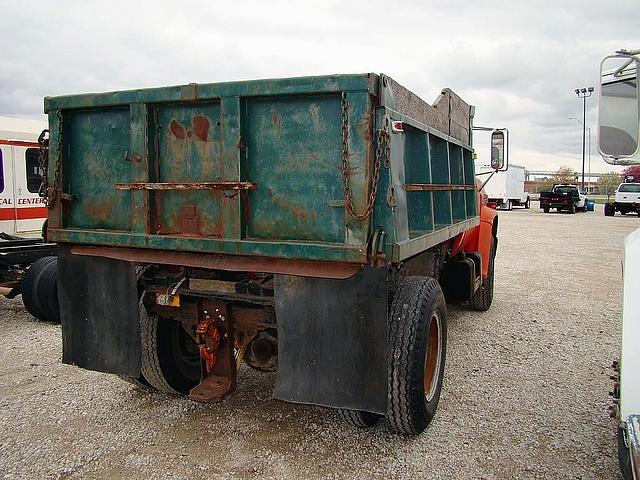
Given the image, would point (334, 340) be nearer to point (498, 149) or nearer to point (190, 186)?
point (190, 186)

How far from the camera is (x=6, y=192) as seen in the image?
900cm

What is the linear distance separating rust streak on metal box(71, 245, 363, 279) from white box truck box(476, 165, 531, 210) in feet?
111

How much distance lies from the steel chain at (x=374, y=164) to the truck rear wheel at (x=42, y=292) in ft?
→ 16.4

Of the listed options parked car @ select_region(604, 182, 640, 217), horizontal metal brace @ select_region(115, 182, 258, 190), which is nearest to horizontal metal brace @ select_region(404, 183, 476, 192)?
horizontal metal brace @ select_region(115, 182, 258, 190)

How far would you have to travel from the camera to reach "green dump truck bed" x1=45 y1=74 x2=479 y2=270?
10.7ft

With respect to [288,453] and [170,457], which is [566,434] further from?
[170,457]

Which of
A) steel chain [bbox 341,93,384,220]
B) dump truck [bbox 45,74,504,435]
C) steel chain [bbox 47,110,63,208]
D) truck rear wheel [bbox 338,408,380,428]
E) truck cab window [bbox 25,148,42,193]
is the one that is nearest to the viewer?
steel chain [bbox 341,93,384,220]

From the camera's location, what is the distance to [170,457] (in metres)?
3.75

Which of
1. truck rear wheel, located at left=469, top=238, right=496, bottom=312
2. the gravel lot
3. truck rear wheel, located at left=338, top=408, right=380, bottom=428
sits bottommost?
the gravel lot

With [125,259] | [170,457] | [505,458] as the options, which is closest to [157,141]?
[125,259]

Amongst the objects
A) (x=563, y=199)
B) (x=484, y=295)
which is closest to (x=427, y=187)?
(x=484, y=295)

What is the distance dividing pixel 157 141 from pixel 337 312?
1652mm

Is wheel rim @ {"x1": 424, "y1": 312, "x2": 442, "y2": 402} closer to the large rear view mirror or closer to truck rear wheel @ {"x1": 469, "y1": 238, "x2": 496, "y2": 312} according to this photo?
the large rear view mirror

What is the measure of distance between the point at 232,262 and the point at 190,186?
551mm
